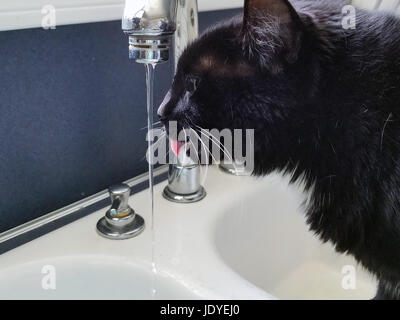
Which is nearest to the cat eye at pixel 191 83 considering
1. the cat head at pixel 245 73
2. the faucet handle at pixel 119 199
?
the cat head at pixel 245 73

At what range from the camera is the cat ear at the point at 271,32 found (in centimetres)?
42

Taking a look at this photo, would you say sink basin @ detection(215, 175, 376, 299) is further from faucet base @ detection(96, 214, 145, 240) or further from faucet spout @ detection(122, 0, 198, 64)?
faucet spout @ detection(122, 0, 198, 64)

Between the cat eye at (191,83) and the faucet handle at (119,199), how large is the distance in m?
0.17

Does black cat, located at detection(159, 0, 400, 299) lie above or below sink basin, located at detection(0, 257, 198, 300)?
above

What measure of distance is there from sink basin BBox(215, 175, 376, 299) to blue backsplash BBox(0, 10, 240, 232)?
0.74ft

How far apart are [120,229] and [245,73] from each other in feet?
0.93

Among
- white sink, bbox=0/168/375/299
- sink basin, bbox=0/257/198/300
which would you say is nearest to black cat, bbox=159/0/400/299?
white sink, bbox=0/168/375/299

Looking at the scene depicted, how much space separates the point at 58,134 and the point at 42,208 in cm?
11

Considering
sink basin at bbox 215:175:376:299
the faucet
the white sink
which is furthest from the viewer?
sink basin at bbox 215:175:376:299

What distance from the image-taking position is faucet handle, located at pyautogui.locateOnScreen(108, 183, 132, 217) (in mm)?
581

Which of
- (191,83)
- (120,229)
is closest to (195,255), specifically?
(120,229)

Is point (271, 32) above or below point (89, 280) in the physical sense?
above

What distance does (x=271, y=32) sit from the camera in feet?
1.45

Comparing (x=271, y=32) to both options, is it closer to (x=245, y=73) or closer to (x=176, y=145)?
(x=245, y=73)
